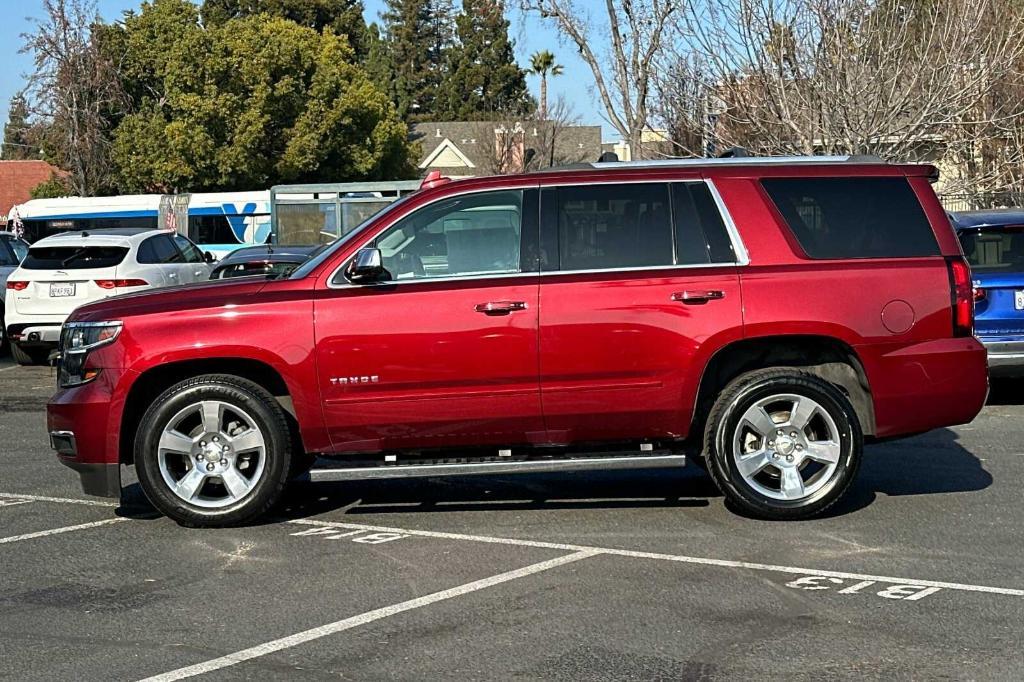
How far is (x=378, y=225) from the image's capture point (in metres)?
7.51

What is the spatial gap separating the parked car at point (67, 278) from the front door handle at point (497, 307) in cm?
1018

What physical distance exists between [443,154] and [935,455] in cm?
7031

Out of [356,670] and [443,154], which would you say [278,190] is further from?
[443,154]

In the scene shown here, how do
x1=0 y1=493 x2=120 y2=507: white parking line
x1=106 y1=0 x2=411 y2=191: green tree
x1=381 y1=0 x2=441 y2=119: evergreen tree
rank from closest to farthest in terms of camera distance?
x1=0 y1=493 x2=120 y2=507: white parking line
x1=106 y1=0 x2=411 y2=191: green tree
x1=381 y1=0 x2=441 y2=119: evergreen tree

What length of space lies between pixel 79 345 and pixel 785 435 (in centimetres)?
396

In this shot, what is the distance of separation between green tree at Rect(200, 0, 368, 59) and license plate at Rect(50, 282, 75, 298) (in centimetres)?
5952

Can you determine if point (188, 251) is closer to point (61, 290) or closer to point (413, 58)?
point (61, 290)

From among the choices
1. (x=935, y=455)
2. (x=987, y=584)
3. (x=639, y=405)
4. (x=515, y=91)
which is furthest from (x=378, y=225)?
(x=515, y=91)

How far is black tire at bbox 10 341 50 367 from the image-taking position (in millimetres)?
17594

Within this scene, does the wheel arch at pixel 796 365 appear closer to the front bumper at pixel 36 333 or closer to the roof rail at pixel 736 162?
the roof rail at pixel 736 162

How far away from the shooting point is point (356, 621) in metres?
5.65

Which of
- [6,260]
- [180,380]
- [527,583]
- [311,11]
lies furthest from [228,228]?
[311,11]

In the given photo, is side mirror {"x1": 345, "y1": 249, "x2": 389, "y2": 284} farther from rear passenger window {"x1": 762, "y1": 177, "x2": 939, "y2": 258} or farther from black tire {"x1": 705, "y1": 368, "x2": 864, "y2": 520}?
rear passenger window {"x1": 762, "y1": 177, "x2": 939, "y2": 258}

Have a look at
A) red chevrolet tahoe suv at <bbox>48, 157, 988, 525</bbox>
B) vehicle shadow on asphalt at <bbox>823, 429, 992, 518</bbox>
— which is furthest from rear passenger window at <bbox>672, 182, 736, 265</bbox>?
vehicle shadow on asphalt at <bbox>823, 429, 992, 518</bbox>
